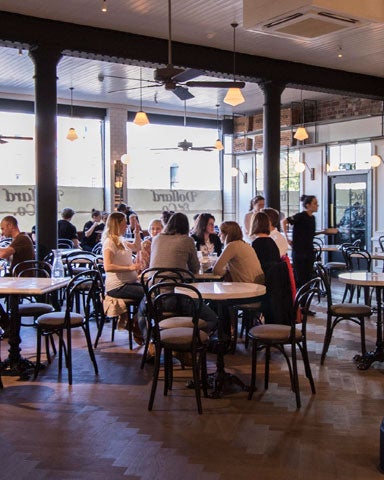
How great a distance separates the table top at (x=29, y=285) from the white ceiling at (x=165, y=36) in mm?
3447

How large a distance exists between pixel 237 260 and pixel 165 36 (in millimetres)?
4314

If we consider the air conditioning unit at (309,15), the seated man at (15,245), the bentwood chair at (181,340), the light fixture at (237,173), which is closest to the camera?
the bentwood chair at (181,340)

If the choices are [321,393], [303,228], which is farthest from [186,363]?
[303,228]

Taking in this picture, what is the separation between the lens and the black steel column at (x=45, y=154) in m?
7.77

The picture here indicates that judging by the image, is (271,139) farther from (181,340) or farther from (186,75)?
(181,340)

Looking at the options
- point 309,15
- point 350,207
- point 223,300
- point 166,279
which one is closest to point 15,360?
point 166,279

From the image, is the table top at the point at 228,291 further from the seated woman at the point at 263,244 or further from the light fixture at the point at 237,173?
the light fixture at the point at 237,173

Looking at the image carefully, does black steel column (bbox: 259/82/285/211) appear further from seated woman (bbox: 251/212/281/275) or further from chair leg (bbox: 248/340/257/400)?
chair leg (bbox: 248/340/257/400)

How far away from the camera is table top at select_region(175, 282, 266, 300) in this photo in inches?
175

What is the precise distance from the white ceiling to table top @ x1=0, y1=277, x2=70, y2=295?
11.3ft

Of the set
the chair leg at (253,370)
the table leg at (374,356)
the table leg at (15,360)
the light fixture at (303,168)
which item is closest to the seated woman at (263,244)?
the table leg at (374,356)

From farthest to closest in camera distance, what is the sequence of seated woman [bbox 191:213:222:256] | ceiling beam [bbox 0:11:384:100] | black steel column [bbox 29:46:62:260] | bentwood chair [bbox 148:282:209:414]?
black steel column [bbox 29:46:62:260]
ceiling beam [bbox 0:11:384:100]
seated woman [bbox 191:213:222:256]
bentwood chair [bbox 148:282:209:414]

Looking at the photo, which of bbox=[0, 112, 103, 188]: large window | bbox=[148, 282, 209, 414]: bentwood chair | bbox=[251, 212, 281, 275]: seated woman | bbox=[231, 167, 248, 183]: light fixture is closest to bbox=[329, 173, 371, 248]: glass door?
bbox=[231, 167, 248, 183]: light fixture

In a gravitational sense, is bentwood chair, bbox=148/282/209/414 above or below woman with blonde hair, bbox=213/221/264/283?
below
